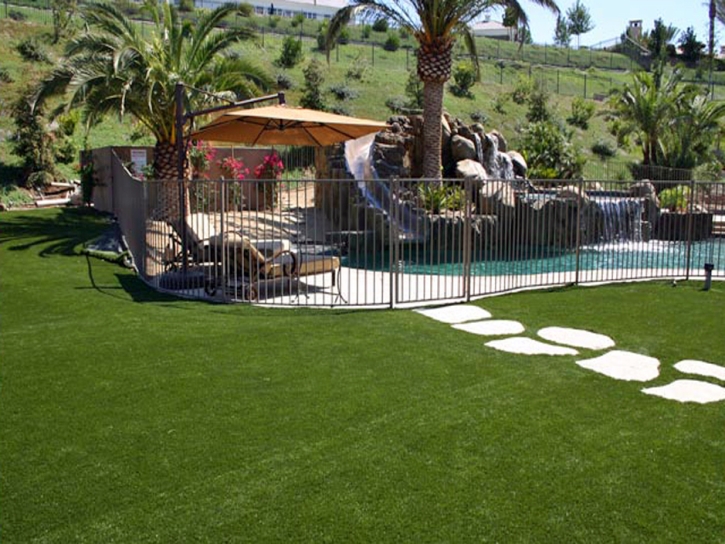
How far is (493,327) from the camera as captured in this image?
860 cm

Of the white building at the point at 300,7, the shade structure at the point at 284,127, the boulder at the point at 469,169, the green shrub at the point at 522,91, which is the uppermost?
the white building at the point at 300,7

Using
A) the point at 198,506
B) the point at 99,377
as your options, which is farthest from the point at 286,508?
the point at 99,377

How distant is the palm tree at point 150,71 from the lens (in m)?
15.0

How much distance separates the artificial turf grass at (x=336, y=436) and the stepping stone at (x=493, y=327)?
252mm

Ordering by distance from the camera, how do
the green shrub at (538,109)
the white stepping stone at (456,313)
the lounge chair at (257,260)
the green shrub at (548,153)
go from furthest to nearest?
the green shrub at (538,109)
the green shrub at (548,153)
the lounge chair at (257,260)
the white stepping stone at (456,313)

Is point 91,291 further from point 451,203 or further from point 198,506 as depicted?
point 451,203

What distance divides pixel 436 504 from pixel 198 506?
1389 mm

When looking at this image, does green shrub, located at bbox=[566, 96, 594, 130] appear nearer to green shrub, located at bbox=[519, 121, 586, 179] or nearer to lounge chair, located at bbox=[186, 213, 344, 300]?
green shrub, located at bbox=[519, 121, 586, 179]

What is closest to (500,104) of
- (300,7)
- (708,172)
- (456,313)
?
(708,172)

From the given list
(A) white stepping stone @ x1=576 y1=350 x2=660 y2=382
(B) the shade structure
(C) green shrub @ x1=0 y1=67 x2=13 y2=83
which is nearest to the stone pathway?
(A) white stepping stone @ x1=576 y1=350 x2=660 y2=382

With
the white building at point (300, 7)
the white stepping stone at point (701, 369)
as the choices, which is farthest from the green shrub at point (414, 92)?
the white building at point (300, 7)

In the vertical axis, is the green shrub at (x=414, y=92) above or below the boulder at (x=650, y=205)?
above

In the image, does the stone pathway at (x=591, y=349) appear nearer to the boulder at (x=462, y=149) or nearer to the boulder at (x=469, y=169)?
the boulder at (x=469, y=169)

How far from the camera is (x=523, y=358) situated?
7.26 meters
